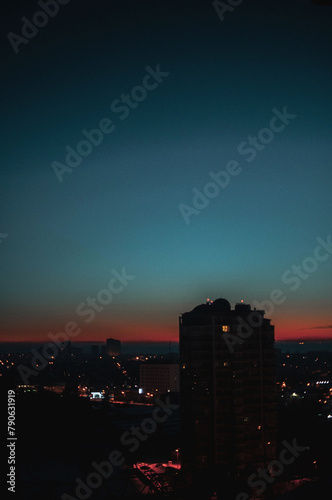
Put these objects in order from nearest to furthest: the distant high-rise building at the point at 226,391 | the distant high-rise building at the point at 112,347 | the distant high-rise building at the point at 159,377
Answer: the distant high-rise building at the point at 226,391, the distant high-rise building at the point at 159,377, the distant high-rise building at the point at 112,347

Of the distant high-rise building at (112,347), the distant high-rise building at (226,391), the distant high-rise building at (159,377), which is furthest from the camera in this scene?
the distant high-rise building at (112,347)

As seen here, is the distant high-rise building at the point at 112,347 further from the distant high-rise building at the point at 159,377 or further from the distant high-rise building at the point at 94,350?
the distant high-rise building at the point at 159,377

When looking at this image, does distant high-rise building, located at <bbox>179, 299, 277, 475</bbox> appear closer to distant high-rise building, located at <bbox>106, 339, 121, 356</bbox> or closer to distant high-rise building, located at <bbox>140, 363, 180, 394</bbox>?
distant high-rise building, located at <bbox>140, 363, 180, 394</bbox>

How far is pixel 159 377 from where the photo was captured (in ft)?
244

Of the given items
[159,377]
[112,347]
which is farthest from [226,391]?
[112,347]

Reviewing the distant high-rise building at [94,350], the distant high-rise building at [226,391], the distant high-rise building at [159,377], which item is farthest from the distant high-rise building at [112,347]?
the distant high-rise building at [226,391]

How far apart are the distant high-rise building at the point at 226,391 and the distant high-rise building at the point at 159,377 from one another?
168ft

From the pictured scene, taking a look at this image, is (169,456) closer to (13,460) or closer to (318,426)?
(318,426)

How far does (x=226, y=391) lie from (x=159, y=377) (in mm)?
53828

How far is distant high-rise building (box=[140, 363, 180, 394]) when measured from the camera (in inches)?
2886

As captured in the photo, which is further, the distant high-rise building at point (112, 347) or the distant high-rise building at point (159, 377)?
the distant high-rise building at point (112, 347)

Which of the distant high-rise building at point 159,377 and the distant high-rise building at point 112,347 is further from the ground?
the distant high-rise building at point 112,347

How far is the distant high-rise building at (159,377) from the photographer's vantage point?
73.3 m

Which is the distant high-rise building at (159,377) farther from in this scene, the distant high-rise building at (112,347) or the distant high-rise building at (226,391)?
the distant high-rise building at (112,347)
